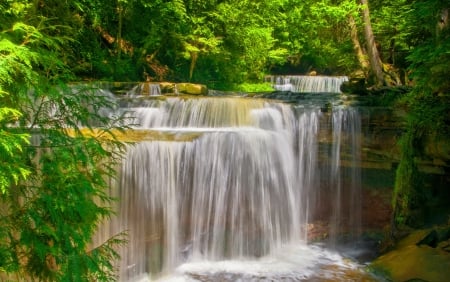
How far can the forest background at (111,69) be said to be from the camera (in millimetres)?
2852

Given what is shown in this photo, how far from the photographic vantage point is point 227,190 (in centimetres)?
782

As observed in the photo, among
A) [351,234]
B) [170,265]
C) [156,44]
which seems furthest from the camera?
[156,44]

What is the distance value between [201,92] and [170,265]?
6.18 meters

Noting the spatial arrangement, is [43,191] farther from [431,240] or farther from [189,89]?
[189,89]

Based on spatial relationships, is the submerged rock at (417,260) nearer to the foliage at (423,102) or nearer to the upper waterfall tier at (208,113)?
the foliage at (423,102)

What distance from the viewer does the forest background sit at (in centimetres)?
285

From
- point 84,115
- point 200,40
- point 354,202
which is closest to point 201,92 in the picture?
point 200,40

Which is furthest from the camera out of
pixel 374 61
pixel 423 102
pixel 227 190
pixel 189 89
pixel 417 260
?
pixel 189 89

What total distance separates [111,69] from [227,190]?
25.7 ft

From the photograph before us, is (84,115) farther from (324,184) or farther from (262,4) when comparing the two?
(262,4)

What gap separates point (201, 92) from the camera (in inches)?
469

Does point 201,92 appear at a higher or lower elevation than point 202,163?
higher

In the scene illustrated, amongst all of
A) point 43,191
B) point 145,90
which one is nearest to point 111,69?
point 145,90

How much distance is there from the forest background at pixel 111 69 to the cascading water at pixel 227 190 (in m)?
0.94
